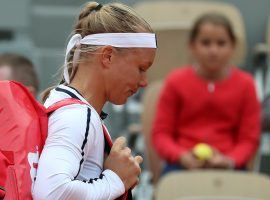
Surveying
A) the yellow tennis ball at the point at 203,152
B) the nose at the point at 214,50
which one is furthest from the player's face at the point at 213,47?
Result: the yellow tennis ball at the point at 203,152

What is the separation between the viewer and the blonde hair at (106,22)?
2.53 m

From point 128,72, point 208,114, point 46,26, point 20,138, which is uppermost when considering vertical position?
point 128,72

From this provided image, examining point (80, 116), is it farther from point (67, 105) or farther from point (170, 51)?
point (170, 51)

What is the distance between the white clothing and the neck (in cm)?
4

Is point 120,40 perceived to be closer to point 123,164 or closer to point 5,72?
point 123,164

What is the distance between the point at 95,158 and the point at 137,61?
1.01 feet

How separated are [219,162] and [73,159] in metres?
2.77

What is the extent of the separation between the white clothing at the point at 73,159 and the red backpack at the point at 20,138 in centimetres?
2

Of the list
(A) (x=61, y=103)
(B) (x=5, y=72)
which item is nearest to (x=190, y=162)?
(B) (x=5, y=72)

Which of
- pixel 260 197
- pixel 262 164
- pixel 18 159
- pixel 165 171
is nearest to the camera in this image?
pixel 18 159

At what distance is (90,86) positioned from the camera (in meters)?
2.53

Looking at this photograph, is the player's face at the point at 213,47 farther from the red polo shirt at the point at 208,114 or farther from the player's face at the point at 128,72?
the player's face at the point at 128,72

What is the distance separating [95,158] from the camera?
2.46 metres

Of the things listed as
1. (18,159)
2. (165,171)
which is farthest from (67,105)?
(165,171)
